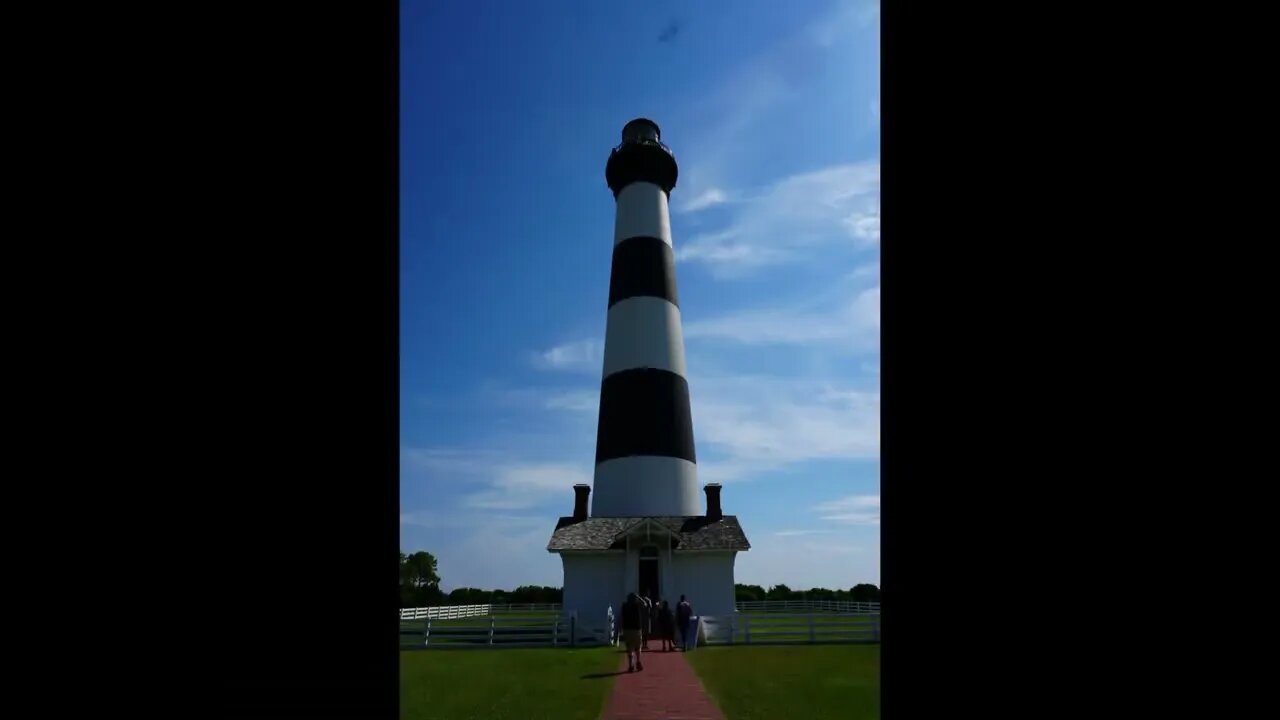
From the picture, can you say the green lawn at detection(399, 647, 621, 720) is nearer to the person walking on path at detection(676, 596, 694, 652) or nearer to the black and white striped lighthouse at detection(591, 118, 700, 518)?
the person walking on path at detection(676, 596, 694, 652)

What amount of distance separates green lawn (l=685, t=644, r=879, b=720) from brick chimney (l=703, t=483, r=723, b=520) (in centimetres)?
482

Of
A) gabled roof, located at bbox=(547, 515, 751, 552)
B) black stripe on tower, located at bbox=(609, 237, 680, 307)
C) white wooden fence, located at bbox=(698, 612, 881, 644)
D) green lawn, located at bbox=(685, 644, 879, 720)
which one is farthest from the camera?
black stripe on tower, located at bbox=(609, 237, 680, 307)

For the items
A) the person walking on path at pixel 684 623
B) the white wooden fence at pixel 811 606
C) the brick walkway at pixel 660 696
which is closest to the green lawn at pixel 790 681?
the brick walkway at pixel 660 696

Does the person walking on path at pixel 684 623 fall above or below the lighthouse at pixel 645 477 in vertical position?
Answer: below

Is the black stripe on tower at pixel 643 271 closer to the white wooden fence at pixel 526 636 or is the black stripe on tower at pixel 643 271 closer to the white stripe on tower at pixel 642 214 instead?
the white stripe on tower at pixel 642 214

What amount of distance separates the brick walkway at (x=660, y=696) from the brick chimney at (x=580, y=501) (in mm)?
9366

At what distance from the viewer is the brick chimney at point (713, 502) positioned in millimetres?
22078

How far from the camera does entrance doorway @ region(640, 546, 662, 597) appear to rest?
68.1 feet

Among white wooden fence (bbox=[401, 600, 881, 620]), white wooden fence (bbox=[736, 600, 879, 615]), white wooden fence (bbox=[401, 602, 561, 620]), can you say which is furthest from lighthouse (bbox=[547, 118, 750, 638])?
white wooden fence (bbox=[736, 600, 879, 615])
